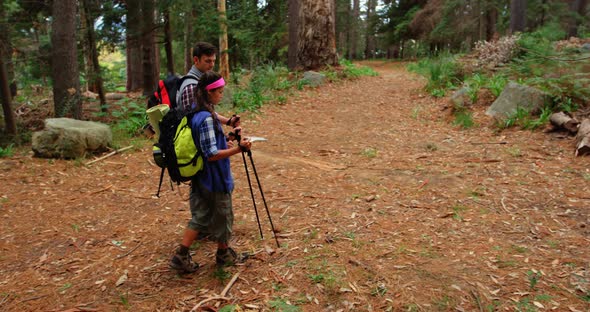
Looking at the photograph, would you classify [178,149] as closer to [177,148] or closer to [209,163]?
[177,148]

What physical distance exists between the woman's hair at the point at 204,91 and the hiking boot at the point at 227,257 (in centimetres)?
123

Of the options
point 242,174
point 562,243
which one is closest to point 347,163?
point 242,174

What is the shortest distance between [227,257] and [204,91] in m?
1.52

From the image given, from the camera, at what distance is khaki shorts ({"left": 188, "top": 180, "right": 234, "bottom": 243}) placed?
10.9 ft

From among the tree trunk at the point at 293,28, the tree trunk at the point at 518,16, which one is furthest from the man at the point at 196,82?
the tree trunk at the point at 518,16

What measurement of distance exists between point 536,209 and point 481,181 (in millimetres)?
877

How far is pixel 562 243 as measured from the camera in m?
3.64

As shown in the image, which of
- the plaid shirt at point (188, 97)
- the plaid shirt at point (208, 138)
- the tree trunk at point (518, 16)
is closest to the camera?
the plaid shirt at point (208, 138)

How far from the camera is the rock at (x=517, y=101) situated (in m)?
7.36

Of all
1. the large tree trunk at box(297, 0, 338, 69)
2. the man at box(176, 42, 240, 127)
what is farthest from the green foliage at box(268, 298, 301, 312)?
the large tree trunk at box(297, 0, 338, 69)

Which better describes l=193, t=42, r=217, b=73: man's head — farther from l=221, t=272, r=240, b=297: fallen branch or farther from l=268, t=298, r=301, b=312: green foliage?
l=268, t=298, r=301, b=312: green foliage

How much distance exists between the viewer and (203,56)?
3.60 m

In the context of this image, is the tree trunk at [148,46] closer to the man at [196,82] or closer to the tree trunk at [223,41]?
the tree trunk at [223,41]

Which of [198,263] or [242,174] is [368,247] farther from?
[242,174]
